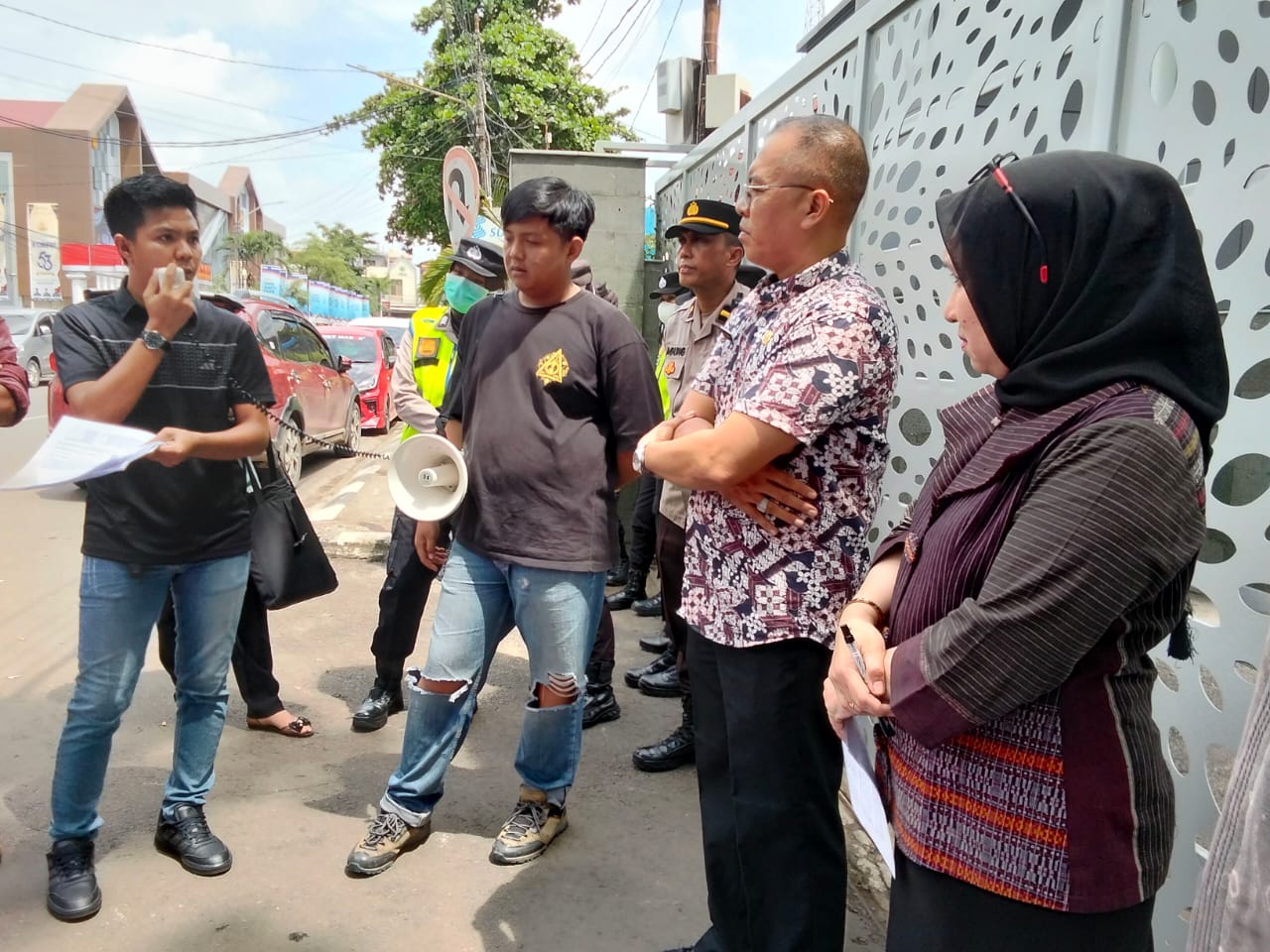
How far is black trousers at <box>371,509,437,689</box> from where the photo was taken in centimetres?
383

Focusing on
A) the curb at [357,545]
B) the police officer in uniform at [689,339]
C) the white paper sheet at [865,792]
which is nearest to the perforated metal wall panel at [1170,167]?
the white paper sheet at [865,792]

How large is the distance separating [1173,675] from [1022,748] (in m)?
0.83

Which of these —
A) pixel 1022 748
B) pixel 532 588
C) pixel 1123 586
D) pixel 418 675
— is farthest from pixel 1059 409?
pixel 418 675

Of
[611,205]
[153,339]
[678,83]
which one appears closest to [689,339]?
[153,339]

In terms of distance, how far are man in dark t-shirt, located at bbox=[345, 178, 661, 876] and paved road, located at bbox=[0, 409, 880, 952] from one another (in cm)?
17

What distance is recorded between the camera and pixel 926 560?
1435 mm

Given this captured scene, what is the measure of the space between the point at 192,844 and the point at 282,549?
95 cm

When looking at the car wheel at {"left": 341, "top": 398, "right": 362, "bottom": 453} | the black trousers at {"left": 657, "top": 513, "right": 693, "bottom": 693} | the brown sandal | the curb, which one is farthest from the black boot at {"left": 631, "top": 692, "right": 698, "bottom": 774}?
the car wheel at {"left": 341, "top": 398, "right": 362, "bottom": 453}

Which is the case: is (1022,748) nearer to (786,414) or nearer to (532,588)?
(786,414)

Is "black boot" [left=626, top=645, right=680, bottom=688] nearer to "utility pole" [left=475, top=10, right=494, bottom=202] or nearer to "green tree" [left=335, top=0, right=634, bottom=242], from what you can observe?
"utility pole" [left=475, top=10, right=494, bottom=202]

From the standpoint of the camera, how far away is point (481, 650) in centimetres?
289

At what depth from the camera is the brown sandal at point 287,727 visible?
12.4 feet

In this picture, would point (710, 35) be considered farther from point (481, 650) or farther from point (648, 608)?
point (481, 650)

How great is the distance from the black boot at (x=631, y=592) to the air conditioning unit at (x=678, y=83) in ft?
19.3
